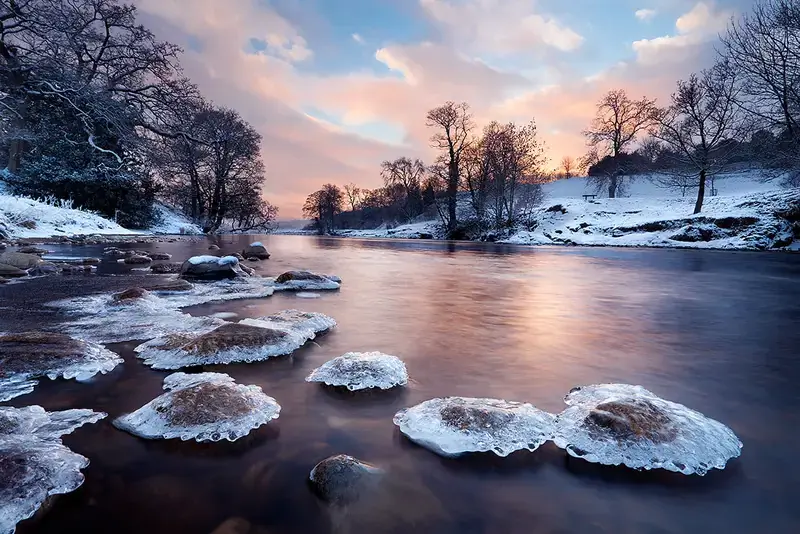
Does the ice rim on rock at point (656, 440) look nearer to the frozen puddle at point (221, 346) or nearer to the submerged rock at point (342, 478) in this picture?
the submerged rock at point (342, 478)

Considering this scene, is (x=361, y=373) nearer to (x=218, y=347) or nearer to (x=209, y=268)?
(x=218, y=347)

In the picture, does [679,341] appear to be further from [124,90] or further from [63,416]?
[124,90]

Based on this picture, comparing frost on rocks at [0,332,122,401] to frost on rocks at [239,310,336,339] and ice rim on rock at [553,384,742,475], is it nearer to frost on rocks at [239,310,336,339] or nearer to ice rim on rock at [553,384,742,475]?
frost on rocks at [239,310,336,339]

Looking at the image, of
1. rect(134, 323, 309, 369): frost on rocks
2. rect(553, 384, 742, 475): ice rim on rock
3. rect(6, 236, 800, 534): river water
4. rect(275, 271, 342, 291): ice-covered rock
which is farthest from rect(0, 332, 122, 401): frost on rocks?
rect(275, 271, 342, 291): ice-covered rock

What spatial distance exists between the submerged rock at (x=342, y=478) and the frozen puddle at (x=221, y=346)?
158 centimetres

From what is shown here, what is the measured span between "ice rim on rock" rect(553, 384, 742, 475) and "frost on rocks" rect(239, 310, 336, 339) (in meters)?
2.36

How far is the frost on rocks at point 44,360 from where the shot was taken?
2318 mm

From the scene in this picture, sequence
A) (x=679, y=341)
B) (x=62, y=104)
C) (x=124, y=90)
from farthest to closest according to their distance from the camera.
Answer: (x=124, y=90)
(x=62, y=104)
(x=679, y=341)

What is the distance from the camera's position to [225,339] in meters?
2.99

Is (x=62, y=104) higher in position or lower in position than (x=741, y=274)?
higher

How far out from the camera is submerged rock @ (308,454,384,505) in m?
1.44

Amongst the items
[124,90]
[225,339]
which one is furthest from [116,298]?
[124,90]

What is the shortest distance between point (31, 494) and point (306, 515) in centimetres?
97

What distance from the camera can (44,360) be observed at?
8.29ft
